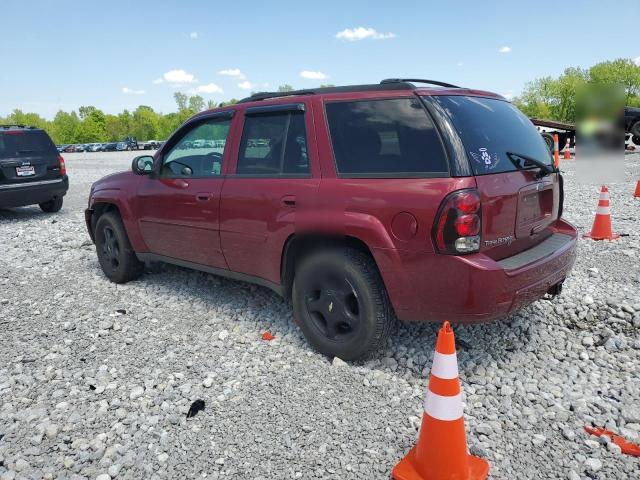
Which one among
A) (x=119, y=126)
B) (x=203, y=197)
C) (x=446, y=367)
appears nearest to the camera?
(x=446, y=367)

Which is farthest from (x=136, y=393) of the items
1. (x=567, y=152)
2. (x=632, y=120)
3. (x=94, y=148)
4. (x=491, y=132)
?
(x=94, y=148)

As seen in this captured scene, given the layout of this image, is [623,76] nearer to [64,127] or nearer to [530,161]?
[530,161]

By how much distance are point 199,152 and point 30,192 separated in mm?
6810

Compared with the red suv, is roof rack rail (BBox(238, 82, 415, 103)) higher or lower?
higher

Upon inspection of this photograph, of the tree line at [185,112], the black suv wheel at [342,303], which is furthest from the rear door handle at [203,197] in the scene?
the tree line at [185,112]

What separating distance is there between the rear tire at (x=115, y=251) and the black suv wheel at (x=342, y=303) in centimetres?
250

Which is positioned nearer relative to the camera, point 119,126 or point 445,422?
point 445,422

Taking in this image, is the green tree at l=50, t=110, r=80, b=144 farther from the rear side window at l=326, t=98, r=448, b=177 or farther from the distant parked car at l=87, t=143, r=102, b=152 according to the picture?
the rear side window at l=326, t=98, r=448, b=177

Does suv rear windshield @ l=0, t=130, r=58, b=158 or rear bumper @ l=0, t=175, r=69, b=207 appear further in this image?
suv rear windshield @ l=0, t=130, r=58, b=158

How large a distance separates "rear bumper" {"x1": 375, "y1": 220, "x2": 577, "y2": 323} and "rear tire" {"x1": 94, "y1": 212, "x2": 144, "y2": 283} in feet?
10.9

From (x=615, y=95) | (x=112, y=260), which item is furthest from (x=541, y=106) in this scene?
(x=112, y=260)

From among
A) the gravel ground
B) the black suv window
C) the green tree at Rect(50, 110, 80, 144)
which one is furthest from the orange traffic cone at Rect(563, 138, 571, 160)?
the green tree at Rect(50, 110, 80, 144)

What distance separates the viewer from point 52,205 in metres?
10.7

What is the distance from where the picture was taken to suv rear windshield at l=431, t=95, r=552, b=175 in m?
3.01
